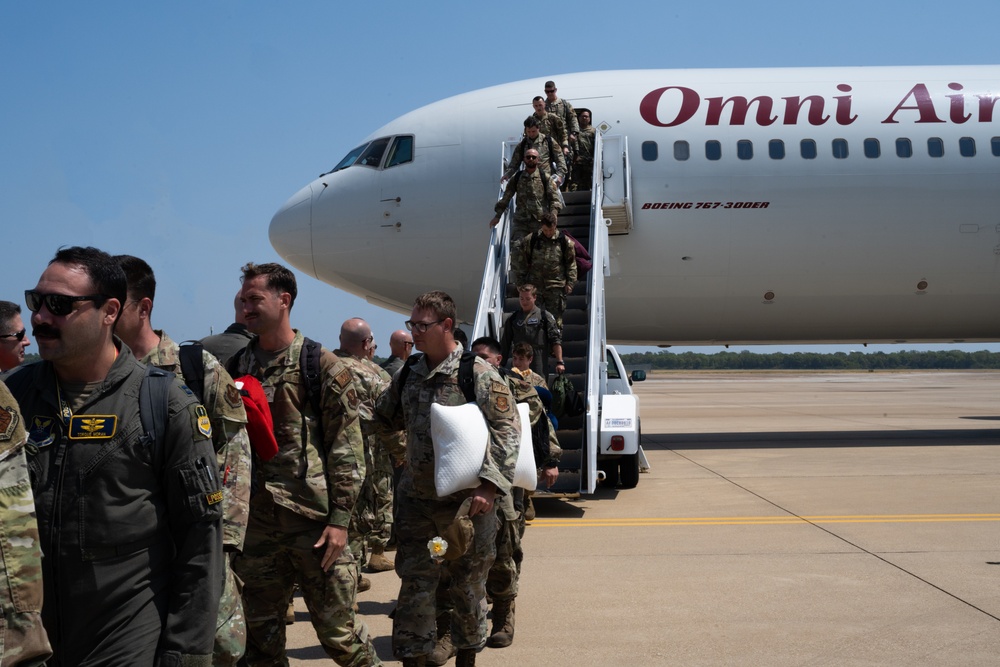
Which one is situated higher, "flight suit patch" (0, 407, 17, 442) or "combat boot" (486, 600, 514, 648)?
"flight suit patch" (0, 407, 17, 442)

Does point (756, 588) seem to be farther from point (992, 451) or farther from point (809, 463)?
point (992, 451)

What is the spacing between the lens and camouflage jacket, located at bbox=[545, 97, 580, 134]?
13281 mm

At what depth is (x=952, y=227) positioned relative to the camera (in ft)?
46.6

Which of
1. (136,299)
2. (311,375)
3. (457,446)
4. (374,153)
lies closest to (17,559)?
(136,299)

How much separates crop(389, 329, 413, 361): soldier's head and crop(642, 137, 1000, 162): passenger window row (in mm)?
6772

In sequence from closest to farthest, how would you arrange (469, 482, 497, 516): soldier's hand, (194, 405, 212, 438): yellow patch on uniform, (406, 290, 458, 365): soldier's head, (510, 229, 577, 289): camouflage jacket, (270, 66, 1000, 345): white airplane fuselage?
(194, 405, 212, 438): yellow patch on uniform, (469, 482, 497, 516): soldier's hand, (406, 290, 458, 365): soldier's head, (510, 229, 577, 289): camouflage jacket, (270, 66, 1000, 345): white airplane fuselage

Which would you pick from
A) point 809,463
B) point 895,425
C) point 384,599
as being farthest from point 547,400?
point 895,425

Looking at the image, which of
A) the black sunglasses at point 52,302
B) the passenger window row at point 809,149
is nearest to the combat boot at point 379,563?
the black sunglasses at point 52,302

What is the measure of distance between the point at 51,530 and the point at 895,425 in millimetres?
20342

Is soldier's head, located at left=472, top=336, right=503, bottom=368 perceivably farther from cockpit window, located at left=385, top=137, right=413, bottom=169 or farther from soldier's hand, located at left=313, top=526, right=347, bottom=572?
cockpit window, located at left=385, top=137, right=413, bottom=169

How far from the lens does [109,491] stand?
104 inches

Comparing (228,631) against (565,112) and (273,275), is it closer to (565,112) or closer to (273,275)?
(273,275)

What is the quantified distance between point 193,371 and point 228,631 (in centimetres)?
84

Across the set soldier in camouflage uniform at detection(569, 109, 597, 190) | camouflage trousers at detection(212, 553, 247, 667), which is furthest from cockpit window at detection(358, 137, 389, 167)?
camouflage trousers at detection(212, 553, 247, 667)
